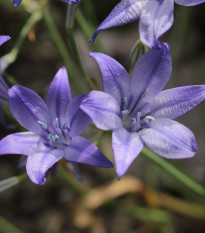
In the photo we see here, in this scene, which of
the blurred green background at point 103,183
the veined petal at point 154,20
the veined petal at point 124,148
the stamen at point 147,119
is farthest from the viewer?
the blurred green background at point 103,183

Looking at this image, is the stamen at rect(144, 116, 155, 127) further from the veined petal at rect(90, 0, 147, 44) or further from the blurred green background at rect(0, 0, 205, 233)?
the blurred green background at rect(0, 0, 205, 233)

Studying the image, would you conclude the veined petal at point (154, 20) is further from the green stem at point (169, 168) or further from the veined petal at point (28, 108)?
the green stem at point (169, 168)

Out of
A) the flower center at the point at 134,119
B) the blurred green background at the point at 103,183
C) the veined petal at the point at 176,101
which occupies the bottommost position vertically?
the blurred green background at the point at 103,183

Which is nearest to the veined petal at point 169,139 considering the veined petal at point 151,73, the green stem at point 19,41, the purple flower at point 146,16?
the veined petal at point 151,73

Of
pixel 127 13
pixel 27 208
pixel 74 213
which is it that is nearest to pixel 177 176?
pixel 127 13

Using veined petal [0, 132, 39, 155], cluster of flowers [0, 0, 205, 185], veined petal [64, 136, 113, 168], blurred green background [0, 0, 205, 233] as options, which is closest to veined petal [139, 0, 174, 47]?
cluster of flowers [0, 0, 205, 185]

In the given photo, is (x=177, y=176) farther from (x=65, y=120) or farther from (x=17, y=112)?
(x=17, y=112)
